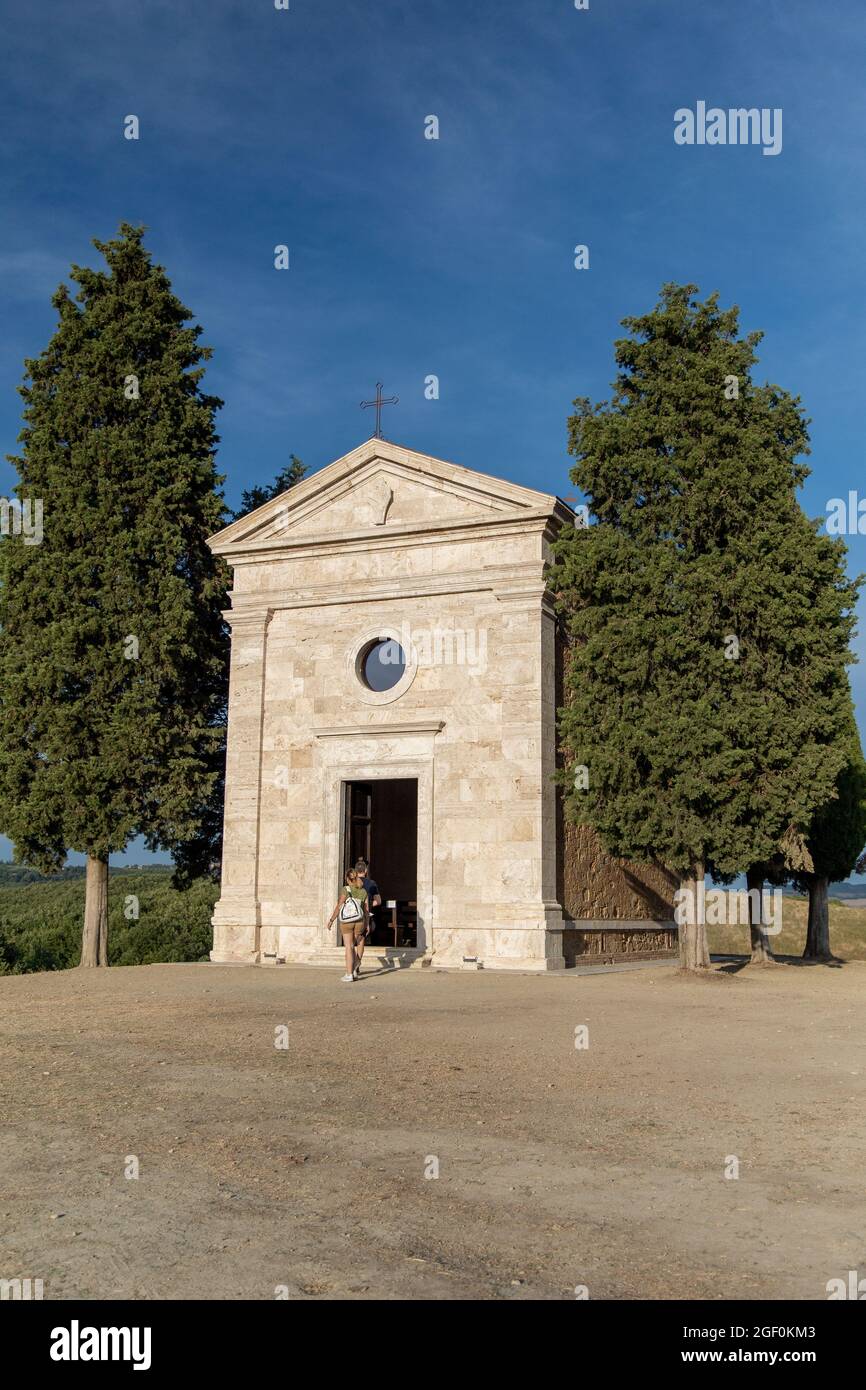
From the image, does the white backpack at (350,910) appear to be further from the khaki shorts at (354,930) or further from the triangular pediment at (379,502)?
the triangular pediment at (379,502)

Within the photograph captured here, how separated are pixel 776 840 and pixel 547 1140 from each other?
11186 mm

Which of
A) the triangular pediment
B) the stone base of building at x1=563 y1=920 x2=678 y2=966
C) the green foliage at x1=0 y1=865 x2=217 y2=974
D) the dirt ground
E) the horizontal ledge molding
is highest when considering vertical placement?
the triangular pediment

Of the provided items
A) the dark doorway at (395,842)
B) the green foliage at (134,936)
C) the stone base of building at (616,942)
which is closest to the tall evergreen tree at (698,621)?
the stone base of building at (616,942)

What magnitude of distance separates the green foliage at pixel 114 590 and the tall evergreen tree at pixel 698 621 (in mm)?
6971

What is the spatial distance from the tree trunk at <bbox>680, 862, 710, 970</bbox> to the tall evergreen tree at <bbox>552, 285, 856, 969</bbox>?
0.13ft

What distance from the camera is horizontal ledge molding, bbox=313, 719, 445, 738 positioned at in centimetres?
1836

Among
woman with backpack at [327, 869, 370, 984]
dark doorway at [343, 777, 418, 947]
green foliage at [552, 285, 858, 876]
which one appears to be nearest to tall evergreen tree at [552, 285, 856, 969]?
green foliage at [552, 285, 858, 876]

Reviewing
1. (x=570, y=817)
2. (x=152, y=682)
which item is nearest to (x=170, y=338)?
(x=152, y=682)

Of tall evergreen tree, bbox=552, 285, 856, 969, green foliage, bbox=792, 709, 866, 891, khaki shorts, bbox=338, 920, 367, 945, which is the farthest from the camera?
green foliage, bbox=792, 709, 866, 891

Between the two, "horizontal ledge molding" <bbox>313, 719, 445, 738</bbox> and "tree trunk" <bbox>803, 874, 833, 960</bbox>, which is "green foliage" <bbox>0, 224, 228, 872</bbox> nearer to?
"horizontal ledge molding" <bbox>313, 719, 445, 738</bbox>

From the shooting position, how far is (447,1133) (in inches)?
242

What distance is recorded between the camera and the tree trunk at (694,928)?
16.2 metres

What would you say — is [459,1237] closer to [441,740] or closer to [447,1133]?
[447,1133]
